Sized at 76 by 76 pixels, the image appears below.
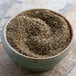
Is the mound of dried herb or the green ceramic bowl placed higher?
the mound of dried herb

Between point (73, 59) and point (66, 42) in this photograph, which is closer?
point (66, 42)

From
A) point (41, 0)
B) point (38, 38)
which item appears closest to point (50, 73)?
point (38, 38)

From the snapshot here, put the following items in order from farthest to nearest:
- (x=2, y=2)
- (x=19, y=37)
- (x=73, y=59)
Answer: (x=2, y=2), (x=73, y=59), (x=19, y=37)

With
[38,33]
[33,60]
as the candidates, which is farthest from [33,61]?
[38,33]

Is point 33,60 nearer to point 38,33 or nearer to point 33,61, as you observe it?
point 33,61

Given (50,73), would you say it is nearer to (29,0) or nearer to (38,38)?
(38,38)

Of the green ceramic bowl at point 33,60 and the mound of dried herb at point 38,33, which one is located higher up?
the mound of dried herb at point 38,33

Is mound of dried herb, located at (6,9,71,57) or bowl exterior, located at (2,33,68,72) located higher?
mound of dried herb, located at (6,9,71,57)

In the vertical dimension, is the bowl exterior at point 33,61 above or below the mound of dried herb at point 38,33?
below
